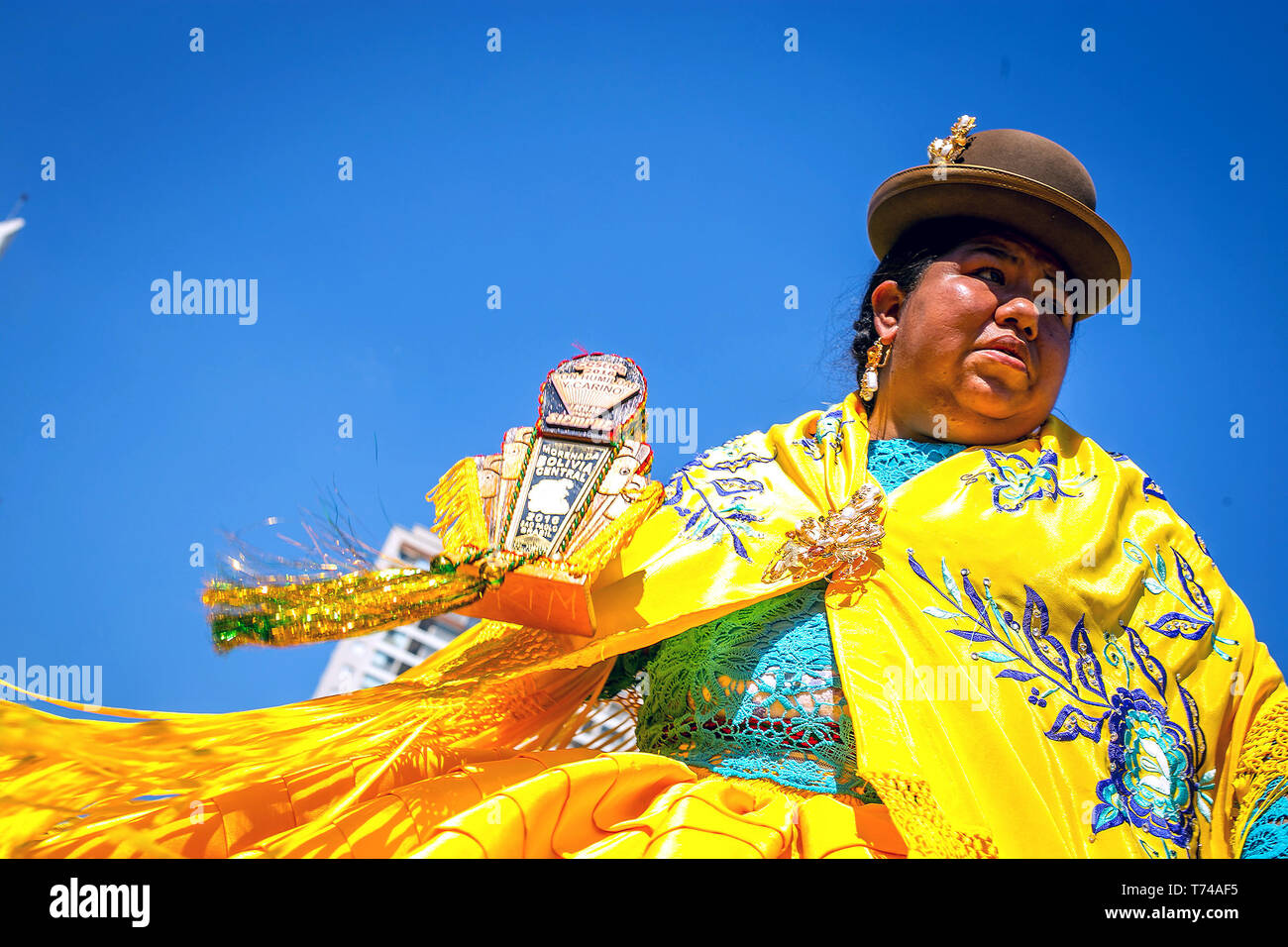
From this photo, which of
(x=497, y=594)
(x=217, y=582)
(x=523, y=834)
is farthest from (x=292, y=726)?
(x=523, y=834)

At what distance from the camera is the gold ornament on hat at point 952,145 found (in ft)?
12.2

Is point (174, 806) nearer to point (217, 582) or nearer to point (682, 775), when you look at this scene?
point (217, 582)

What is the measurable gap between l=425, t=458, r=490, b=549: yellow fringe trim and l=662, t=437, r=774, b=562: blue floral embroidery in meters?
0.55

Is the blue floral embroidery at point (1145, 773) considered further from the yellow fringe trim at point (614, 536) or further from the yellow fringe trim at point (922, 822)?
the yellow fringe trim at point (614, 536)

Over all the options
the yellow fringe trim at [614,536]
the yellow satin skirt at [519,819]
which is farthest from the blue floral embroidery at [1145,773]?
the yellow fringe trim at [614,536]

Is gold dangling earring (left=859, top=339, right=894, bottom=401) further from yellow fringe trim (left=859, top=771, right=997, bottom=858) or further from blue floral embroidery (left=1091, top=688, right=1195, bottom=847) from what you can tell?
yellow fringe trim (left=859, top=771, right=997, bottom=858)

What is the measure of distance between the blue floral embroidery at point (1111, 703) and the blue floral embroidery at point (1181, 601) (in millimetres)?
111

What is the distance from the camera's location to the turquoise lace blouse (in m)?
2.90

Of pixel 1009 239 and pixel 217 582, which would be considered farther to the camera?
pixel 1009 239

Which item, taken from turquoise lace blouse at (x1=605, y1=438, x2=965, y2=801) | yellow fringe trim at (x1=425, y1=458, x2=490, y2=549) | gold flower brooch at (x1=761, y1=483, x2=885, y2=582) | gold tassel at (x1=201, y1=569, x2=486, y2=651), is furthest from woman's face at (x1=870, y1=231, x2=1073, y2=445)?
gold tassel at (x1=201, y1=569, x2=486, y2=651)

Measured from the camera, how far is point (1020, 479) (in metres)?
3.34

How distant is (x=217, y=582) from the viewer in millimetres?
2957

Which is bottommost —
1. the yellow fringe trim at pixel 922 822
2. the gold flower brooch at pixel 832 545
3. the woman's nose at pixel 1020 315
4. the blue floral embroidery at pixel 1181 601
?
the yellow fringe trim at pixel 922 822

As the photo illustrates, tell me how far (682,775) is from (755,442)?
1352mm
